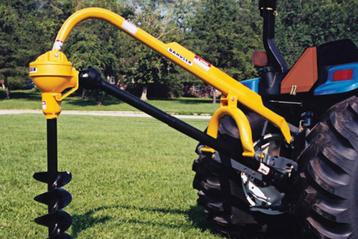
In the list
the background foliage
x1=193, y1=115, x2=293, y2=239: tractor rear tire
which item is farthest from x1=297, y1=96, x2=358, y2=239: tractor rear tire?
the background foliage

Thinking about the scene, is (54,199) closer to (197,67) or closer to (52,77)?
(52,77)

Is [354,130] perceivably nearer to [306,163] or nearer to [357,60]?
[306,163]

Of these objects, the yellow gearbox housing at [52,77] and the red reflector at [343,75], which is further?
the red reflector at [343,75]

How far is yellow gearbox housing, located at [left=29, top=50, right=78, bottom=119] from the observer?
316cm

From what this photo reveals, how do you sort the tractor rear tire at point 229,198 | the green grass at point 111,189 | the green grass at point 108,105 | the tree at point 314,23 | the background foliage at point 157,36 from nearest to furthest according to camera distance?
the tractor rear tire at point 229,198 < the green grass at point 111,189 < the green grass at point 108,105 < the tree at point 314,23 < the background foliage at point 157,36

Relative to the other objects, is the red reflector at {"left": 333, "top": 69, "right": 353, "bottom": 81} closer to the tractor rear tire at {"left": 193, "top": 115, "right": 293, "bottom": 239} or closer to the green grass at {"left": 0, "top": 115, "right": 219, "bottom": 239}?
the tractor rear tire at {"left": 193, "top": 115, "right": 293, "bottom": 239}

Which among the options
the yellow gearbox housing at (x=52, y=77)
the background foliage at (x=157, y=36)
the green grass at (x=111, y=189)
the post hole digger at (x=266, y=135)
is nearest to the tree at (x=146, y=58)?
the background foliage at (x=157, y=36)

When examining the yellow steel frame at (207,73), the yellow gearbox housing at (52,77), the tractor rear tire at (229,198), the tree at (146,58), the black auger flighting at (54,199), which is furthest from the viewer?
the tree at (146,58)

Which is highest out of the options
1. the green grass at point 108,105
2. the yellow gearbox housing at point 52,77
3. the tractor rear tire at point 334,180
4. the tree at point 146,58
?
the yellow gearbox housing at point 52,77

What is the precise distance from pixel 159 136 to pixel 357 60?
1114cm

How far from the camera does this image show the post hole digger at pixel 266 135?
10.5ft

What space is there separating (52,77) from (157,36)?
1415 inches

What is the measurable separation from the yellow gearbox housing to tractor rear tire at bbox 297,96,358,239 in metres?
1.61

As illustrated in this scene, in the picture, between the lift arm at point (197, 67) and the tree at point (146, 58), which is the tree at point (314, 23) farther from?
the lift arm at point (197, 67)
